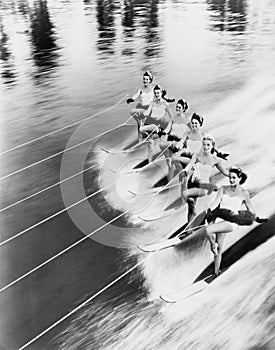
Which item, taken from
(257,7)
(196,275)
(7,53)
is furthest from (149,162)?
(257,7)

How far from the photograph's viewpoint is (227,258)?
1.90 m

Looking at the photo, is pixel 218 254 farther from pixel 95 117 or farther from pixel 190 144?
pixel 95 117

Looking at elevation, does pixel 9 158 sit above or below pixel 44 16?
below

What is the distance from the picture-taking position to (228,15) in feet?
12.7

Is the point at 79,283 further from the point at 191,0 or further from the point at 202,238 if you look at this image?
the point at 191,0

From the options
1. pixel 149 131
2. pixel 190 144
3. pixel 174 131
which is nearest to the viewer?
pixel 190 144

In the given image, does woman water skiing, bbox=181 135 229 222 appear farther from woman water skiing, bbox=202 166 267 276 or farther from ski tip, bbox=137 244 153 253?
ski tip, bbox=137 244 153 253

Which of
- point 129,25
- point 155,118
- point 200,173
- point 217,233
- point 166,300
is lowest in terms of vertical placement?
point 166,300

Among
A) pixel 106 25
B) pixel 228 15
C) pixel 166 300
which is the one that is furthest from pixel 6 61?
pixel 166 300

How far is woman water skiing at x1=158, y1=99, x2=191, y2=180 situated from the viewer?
2.38m

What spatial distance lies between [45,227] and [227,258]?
813 millimetres

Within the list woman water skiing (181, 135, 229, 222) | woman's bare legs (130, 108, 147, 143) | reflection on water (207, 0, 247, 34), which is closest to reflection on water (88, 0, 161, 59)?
reflection on water (207, 0, 247, 34)

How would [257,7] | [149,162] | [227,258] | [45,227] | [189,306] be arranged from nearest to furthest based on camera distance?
[189,306] → [227,258] → [45,227] → [149,162] → [257,7]

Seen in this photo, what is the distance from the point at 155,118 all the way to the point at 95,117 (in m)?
0.42
